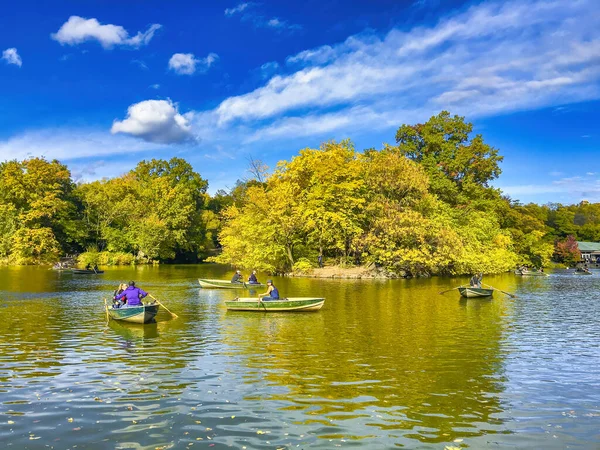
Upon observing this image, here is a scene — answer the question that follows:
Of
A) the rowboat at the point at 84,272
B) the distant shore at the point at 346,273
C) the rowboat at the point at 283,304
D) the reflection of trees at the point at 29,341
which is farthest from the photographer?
the rowboat at the point at 84,272

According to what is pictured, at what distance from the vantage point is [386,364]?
14.5m

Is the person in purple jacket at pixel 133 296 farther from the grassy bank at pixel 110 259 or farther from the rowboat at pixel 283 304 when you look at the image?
the grassy bank at pixel 110 259

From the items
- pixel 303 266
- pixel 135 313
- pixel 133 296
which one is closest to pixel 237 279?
pixel 303 266

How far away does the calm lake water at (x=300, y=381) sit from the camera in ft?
29.4

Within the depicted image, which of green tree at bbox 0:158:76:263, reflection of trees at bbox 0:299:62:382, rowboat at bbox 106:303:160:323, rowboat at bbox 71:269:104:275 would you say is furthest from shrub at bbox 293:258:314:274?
green tree at bbox 0:158:76:263

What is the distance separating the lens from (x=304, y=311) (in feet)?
83.6

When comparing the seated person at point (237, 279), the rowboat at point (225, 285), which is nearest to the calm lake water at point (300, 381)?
the rowboat at point (225, 285)

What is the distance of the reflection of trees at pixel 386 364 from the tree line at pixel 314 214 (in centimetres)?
2825

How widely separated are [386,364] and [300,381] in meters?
3.29

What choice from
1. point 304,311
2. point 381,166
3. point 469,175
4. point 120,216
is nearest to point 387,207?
point 381,166

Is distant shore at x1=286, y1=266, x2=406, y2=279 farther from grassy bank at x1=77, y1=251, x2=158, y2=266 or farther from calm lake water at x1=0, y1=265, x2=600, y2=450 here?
grassy bank at x1=77, y1=251, x2=158, y2=266

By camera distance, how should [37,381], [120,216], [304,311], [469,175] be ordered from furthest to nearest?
[120,216], [469,175], [304,311], [37,381]

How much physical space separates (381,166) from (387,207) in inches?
199

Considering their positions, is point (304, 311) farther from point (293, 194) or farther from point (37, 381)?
point (293, 194)
